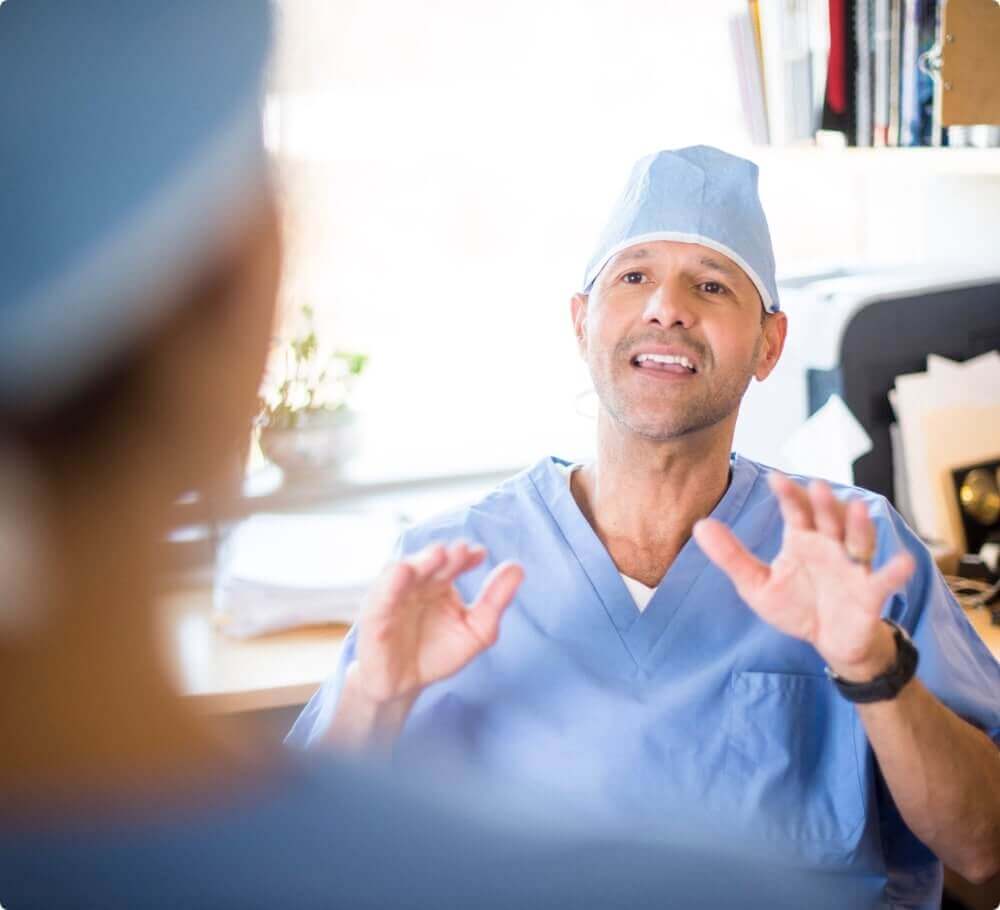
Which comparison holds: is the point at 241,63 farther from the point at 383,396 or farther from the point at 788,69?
the point at 383,396

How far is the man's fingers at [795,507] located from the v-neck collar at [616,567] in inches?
12.8

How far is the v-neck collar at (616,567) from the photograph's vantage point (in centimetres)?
119

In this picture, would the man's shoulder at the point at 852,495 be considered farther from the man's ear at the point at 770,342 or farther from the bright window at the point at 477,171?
the bright window at the point at 477,171

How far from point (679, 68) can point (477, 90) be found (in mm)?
397

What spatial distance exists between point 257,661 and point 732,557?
Result: 0.79 metres

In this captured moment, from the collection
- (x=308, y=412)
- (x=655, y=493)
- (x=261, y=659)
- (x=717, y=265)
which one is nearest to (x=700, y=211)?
(x=717, y=265)

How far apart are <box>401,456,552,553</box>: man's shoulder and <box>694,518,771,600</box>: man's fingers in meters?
0.43

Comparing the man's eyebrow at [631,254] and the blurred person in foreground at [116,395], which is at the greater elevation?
the blurred person in foreground at [116,395]

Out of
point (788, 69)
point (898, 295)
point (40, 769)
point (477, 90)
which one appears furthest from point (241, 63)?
point (477, 90)

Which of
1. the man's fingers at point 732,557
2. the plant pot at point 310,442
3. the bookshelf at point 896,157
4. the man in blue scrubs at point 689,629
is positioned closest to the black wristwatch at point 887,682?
the man in blue scrubs at point 689,629

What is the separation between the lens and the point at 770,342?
133 cm

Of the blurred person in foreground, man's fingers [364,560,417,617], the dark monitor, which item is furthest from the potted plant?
the blurred person in foreground

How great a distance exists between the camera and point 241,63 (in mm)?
335

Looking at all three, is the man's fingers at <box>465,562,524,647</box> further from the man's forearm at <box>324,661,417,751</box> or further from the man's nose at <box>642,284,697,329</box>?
the man's nose at <box>642,284,697,329</box>
